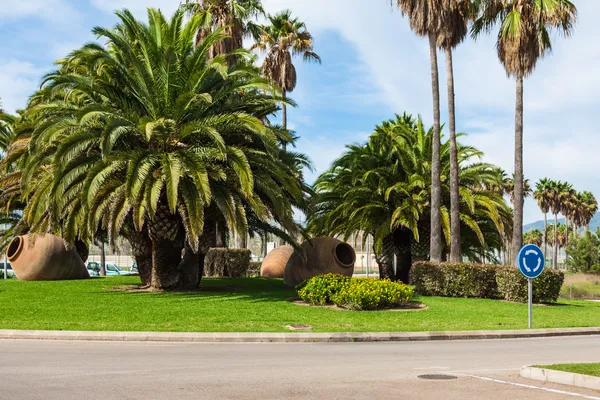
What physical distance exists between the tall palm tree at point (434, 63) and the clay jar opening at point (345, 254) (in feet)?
11.9

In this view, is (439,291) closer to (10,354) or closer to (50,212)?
(50,212)

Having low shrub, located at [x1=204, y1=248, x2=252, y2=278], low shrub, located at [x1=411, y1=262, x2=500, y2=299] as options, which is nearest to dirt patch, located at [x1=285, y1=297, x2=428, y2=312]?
low shrub, located at [x1=411, y1=262, x2=500, y2=299]

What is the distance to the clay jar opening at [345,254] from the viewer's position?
98.0 ft

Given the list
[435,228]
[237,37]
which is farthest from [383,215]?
[237,37]

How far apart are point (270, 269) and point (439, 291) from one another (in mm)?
15727

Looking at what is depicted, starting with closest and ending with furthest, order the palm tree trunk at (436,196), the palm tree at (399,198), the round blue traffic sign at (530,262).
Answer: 1. the round blue traffic sign at (530,262)
2. the palm tree trunk at (436,196)
3. the palm tree at (399,198)

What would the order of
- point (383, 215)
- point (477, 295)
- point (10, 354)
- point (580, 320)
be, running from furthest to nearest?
1. point (383, 215)
2. point (477, 295)
3. point (580, 320)
4. point (10, 354)

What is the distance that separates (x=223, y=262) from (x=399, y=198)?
1026cm

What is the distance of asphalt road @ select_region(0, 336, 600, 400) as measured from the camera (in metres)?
8.31

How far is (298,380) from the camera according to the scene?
9336 millimetres

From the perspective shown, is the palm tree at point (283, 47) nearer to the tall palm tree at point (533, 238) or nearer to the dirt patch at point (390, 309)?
the dirt patch at point (390, 309)

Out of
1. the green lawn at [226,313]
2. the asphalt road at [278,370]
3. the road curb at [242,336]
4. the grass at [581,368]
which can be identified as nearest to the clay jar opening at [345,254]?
the green lawn at [226,313]

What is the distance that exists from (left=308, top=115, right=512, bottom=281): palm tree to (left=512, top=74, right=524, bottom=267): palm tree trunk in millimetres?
3451

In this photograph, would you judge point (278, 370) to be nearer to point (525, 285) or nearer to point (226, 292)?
point (226, 292)
